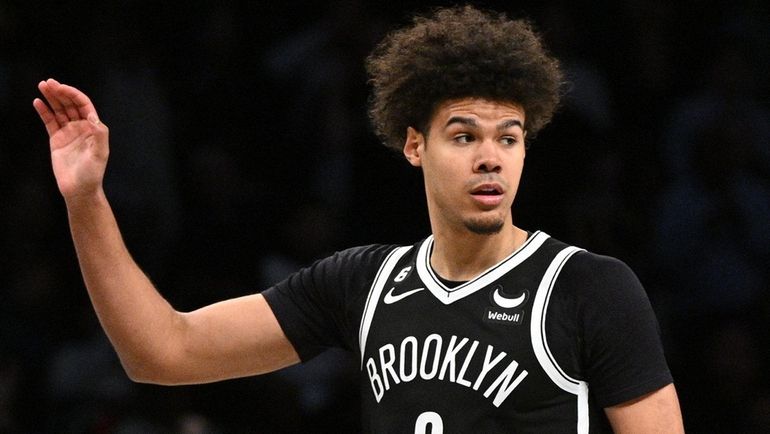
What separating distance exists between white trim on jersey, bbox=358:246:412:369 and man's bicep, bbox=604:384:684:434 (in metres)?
0.65

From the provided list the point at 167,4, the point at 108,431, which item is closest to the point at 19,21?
the point at 167,4

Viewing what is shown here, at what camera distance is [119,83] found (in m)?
6.20

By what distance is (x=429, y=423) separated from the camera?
3021 millimetres

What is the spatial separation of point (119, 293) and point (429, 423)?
0.76 m

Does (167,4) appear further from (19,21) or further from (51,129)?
(51,129)

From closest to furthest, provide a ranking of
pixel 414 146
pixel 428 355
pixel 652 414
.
Result: pixel 652 414 < pixel 428 355 < pixel 414 146

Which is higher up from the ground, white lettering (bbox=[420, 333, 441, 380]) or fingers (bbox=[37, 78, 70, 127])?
fingers (bbox=[37, 78, 70, 127])

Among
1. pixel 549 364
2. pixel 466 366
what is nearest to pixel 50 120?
pixel 466 366

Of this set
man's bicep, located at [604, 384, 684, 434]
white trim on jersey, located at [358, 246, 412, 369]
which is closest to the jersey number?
white trim on jersey, located at [358, 246, 412, 369]

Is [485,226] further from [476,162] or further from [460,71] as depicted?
[460,71]

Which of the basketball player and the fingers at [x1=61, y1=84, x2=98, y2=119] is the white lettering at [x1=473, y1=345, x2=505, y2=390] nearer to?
the basketball player

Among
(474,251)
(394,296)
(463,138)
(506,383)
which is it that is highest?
(463,138)

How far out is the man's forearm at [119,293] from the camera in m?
3.04

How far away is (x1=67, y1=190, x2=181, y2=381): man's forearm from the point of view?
9.96 ft
